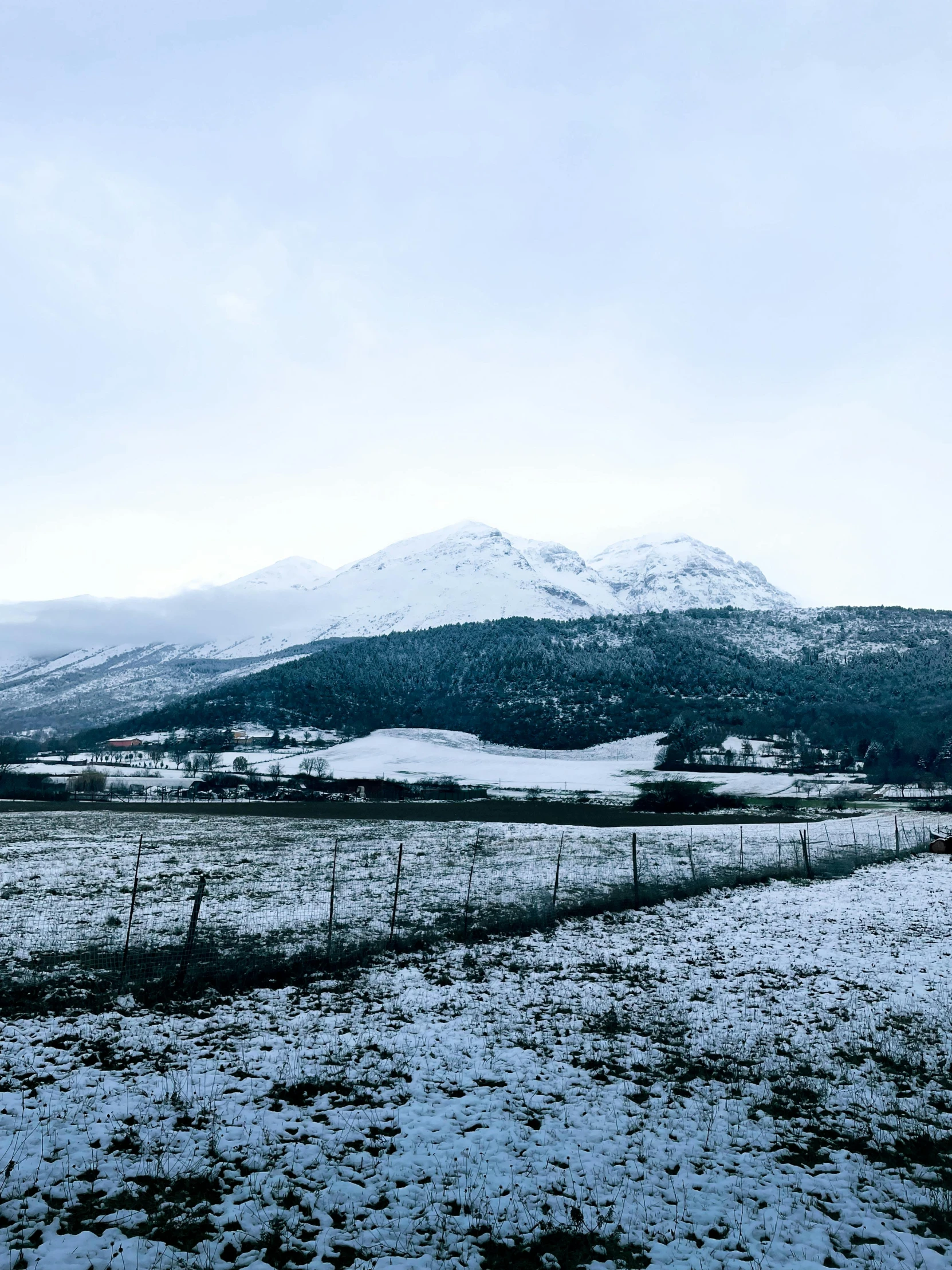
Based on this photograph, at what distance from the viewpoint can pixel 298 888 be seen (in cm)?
2625

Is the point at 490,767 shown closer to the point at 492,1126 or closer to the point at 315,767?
the point at 315,767

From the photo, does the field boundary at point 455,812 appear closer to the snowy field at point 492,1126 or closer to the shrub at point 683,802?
the shrub at point 683,802

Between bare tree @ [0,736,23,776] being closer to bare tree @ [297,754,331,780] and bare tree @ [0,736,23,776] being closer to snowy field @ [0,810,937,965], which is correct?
bare tree @ [297,754,331,780]

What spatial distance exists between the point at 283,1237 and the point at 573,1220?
280cm

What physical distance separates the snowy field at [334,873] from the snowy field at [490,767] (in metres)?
67.9

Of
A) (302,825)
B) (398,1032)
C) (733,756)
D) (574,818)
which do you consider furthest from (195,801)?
(733,756)

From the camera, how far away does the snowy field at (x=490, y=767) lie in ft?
410

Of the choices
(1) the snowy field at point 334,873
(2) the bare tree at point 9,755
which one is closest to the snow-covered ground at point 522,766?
(2) the bare tree at point 9,755

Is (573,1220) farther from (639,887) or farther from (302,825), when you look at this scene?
(302,825)

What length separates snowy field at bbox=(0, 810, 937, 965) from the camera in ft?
64.5

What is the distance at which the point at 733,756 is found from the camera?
16488 cm

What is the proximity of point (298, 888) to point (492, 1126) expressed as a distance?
18733 millimetres

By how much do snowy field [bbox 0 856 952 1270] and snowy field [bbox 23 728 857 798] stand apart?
102 metres

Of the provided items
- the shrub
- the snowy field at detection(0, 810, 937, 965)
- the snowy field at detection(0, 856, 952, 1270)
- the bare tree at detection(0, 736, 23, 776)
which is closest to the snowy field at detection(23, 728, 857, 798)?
the bare tree at detection(0, 736, 23, 776)
